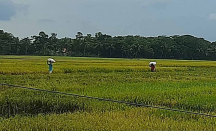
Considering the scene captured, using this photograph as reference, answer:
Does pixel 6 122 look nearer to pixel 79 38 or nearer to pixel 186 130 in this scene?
pixel 186 130

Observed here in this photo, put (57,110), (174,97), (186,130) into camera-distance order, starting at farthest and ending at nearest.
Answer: (174,97), (57,110), (186,130)

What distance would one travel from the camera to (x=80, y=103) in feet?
21.9

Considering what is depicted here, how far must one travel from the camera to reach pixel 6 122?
490 cm

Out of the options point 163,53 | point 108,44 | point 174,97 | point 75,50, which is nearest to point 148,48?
point 163,53

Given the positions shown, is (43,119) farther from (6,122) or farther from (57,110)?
(57,110)

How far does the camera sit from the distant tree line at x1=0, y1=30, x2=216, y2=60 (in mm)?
56178

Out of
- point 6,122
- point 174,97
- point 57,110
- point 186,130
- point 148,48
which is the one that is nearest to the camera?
point 186,130

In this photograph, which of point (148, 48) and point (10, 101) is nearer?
point (10, 101)

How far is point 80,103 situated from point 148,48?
170 feet

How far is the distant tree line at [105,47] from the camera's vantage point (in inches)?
2212

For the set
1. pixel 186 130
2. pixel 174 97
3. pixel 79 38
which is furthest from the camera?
pixel 79 38

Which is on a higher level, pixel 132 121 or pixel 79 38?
pixel 79 38

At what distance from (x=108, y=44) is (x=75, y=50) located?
699cm

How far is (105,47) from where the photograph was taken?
5809 centimetres
